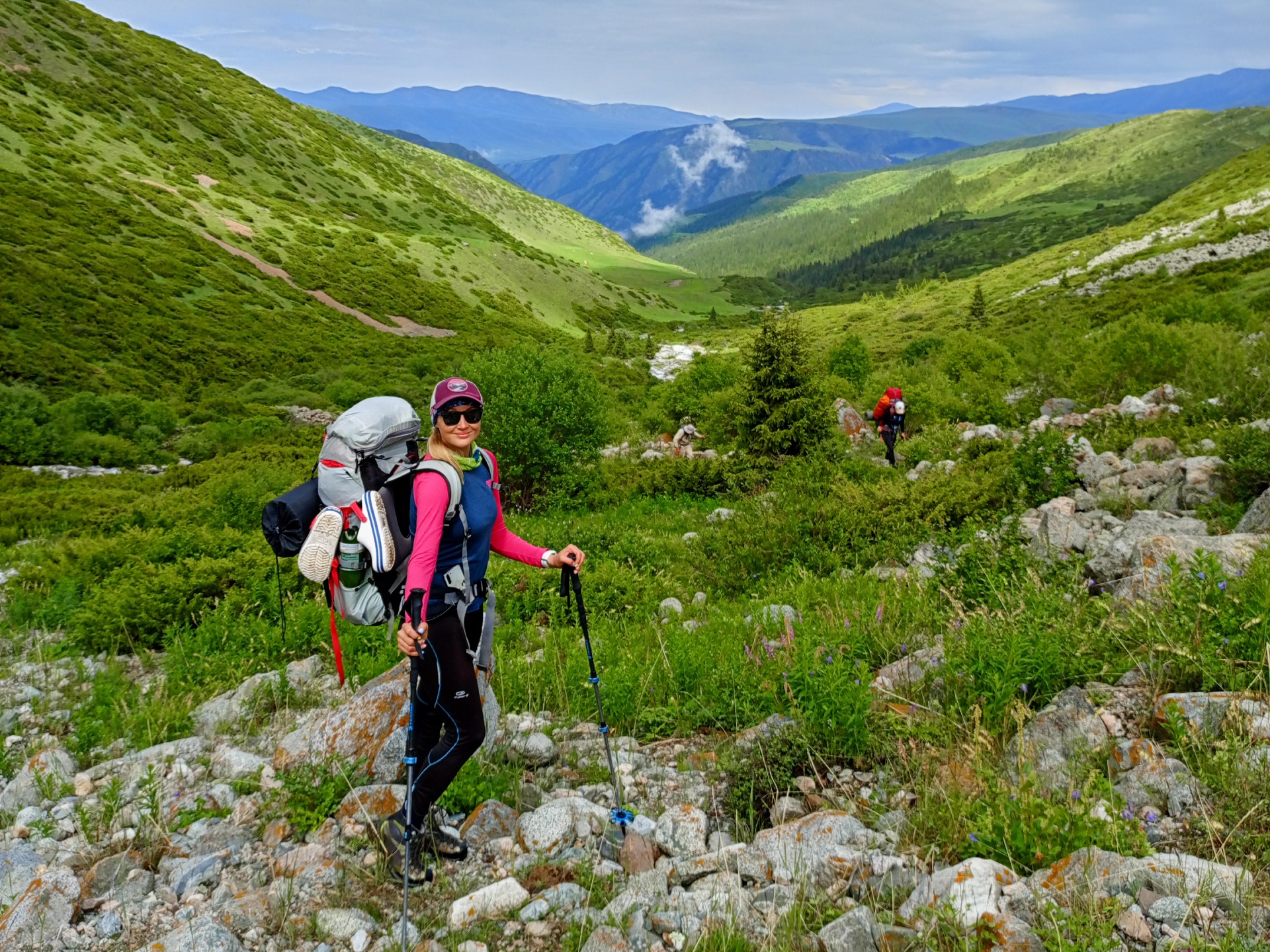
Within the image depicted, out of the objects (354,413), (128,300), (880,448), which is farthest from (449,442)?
(128,300)

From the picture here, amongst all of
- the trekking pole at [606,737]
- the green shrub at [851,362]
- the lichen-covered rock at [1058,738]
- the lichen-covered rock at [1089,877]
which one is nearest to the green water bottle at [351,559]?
the trekking pole at [606,737]

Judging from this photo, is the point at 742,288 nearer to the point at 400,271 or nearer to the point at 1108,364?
the point at 400,271

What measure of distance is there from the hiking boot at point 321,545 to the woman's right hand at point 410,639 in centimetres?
53

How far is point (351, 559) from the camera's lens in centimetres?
378

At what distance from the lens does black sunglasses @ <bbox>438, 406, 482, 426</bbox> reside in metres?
3.83

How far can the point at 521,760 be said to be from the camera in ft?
16.0

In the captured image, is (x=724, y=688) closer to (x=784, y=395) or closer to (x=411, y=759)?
(x=411, y=759)

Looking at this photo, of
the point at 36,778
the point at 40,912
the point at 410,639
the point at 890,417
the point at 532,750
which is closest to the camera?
the point at 40,912

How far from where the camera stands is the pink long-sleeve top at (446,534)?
3.63 metres

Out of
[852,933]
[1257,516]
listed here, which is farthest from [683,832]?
[1257,516]

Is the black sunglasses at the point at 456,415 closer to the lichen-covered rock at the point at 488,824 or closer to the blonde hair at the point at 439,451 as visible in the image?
the blonde hair at the point at 439,451

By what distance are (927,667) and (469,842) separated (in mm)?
3287

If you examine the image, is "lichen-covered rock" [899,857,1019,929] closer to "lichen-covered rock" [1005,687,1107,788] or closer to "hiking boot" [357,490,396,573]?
"lichen-covered rock" [1005,687,1107,788]

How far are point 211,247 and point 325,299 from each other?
381 inches
